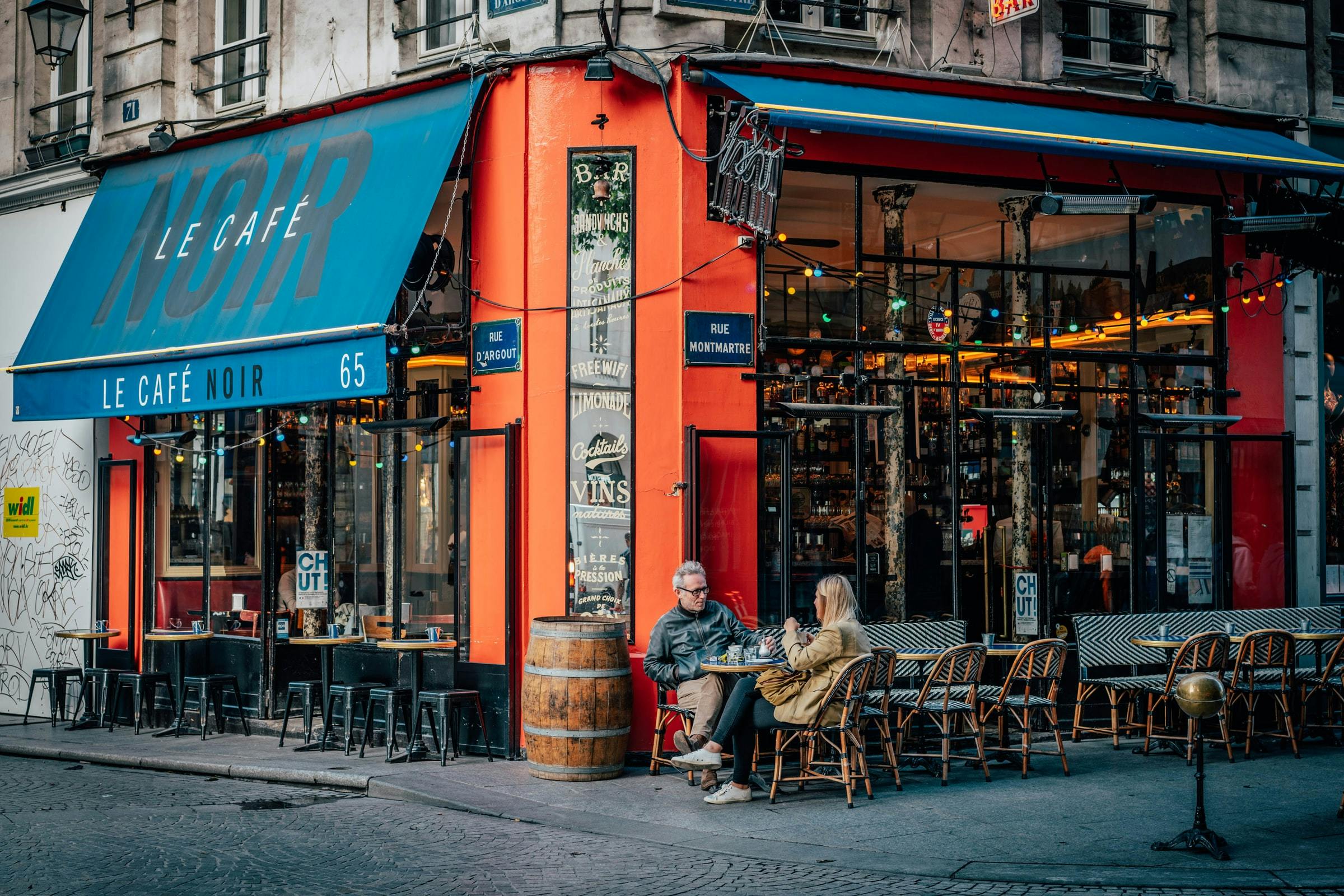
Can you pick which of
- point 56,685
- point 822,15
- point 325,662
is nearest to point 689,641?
point 325,662

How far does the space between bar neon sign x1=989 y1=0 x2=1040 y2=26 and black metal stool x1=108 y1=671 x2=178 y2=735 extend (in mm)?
9934

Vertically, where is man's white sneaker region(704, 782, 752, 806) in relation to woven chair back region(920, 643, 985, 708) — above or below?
below

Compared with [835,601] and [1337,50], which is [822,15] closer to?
[835,601]

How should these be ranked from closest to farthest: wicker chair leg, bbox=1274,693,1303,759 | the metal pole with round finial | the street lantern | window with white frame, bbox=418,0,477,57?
the metal pole with round finial, wicker chair leg, bbox=1274,693,1303,759, window with white frame, bbox=418,0,477,57, the street lantern

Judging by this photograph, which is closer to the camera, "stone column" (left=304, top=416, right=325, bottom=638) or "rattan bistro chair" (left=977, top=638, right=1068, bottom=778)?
"rattan bistro chair" (left=977, top=638, right=1068, bottom=778)

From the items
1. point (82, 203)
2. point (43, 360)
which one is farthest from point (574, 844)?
point (82, 203)

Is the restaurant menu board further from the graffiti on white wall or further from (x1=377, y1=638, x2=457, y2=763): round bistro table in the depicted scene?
the graffiti on white wall

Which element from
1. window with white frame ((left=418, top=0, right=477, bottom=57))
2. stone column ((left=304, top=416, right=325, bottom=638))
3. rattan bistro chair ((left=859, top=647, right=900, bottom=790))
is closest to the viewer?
rattan bistro chair ((left=859, top=647, right=900, bottom=790))

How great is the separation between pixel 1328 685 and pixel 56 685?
12121 millimetres

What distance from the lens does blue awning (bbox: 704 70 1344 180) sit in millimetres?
11086

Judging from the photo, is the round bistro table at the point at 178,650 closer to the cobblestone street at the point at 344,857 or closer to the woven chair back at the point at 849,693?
the cobblestone street at the point at 344,857

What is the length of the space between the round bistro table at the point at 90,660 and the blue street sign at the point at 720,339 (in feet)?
22.8

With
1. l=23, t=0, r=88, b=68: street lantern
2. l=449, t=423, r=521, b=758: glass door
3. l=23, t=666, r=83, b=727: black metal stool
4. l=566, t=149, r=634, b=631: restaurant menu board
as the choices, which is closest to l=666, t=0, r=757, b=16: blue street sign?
l=566, t=149, r=634, b=631: restaurant menu board

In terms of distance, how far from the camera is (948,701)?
10391mm
